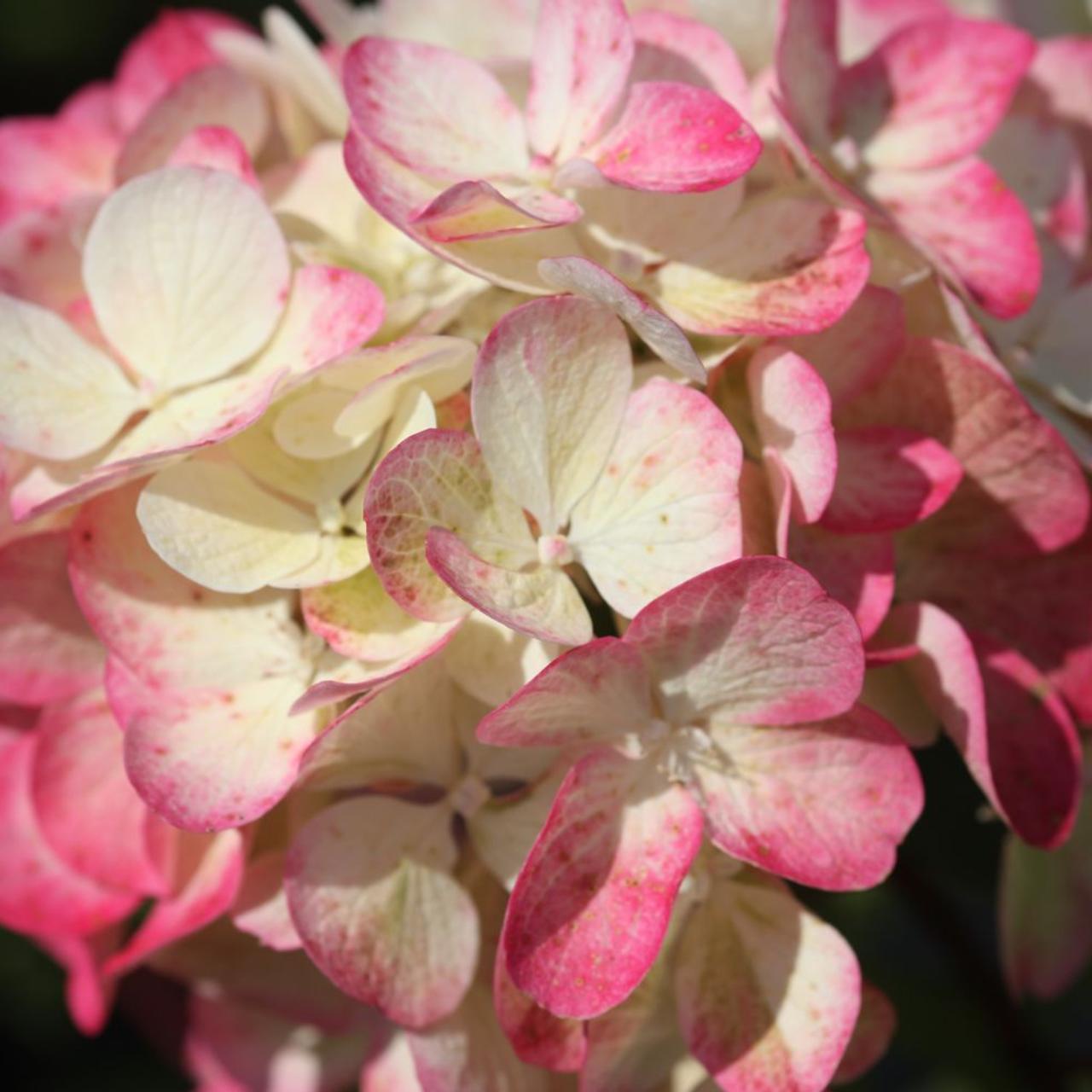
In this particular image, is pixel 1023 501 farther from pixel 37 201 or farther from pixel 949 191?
pixel 37 201

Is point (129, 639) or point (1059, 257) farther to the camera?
point (1059, 257)

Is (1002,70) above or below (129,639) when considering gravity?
above

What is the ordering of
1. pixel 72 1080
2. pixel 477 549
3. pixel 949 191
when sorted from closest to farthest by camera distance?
pixel 477 549 → pixel 949 191 → pixel 72 1080

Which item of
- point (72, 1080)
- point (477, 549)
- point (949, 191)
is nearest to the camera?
point (477, 549)

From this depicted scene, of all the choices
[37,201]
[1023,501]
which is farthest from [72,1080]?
[1023,501]

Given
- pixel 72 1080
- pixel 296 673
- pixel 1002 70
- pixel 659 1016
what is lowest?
pixel 72 1080

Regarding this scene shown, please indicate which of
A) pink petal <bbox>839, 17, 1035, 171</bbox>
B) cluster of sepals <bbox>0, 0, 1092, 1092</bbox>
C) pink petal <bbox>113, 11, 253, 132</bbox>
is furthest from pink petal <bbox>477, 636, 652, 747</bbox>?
pink petal <bbox>113, 11, 253, 132</bbox>

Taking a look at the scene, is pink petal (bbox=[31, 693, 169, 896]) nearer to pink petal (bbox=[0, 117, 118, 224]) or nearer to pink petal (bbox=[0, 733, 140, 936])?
pink petal (bbox=[0, 733, 140, 936])
